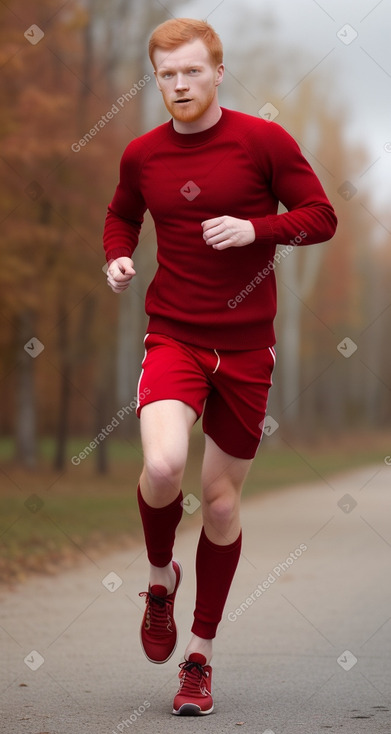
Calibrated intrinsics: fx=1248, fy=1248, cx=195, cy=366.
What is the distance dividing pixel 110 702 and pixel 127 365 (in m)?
21.0

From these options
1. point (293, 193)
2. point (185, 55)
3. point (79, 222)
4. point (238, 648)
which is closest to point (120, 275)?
point (293, 193)

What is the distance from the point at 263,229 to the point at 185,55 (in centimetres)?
62

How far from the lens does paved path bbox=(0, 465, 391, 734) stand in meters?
4.18

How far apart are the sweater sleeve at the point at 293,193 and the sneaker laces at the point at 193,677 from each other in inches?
58.5

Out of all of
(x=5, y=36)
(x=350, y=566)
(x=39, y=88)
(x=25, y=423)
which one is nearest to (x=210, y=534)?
(x=350, y=566)

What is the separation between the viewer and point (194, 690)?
427 cm

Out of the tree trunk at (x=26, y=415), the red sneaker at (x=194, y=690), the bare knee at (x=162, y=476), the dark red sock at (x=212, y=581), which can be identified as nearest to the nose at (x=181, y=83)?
the bare knee at (x=162, y=476)

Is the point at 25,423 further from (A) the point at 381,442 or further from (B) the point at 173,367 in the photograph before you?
(A) the point at 381,442

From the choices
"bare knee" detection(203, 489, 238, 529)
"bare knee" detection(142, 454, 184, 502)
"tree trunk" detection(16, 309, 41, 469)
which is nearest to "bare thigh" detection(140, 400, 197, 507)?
"bare knee" detection(142, 454, 184, 502)

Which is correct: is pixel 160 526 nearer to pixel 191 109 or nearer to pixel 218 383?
pixel 218 383

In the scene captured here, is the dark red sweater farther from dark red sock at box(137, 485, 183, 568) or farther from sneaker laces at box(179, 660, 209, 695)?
Answer: sneaker laces at box(179, 660, 209, 695)

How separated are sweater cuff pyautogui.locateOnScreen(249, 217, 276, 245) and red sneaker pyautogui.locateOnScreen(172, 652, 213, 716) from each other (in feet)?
4.81

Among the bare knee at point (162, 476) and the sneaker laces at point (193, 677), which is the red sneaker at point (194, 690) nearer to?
the sneaker laces at point (193, 677)

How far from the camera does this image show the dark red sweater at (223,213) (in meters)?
4.11
